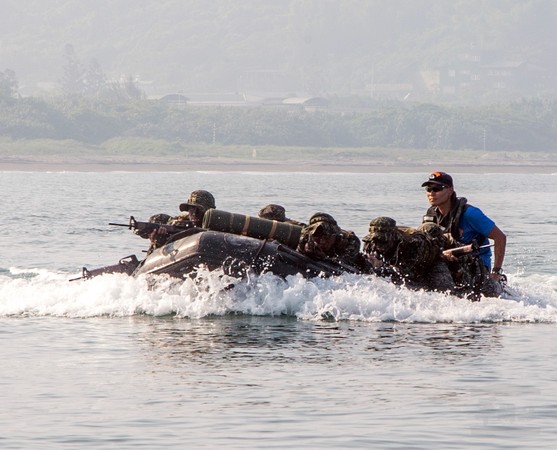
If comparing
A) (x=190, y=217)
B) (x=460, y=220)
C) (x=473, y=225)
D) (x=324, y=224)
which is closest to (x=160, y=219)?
(x=190, y=217)

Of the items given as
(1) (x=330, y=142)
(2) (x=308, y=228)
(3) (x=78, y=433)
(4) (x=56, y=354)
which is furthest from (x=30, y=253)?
(1) (x=330, y=142)

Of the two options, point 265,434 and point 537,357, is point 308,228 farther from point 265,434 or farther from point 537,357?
point 265,434

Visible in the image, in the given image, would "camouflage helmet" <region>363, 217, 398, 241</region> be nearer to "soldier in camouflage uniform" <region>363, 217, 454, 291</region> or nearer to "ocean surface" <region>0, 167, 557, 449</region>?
"soldier in camouflage uniform" <region>363, 217, 454, 291</region>

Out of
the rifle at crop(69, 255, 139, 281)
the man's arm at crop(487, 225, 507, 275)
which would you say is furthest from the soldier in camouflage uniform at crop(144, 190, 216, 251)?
the man's arm at crop(487, 225, 507, 275)

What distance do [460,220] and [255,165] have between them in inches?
4460

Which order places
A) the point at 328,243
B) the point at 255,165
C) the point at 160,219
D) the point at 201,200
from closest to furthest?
the point at 328,243, the point at 201,200, the point at 160,219, the point at 255,165

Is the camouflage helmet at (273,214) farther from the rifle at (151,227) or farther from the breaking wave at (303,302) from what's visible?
the breaking wave at (303,302)

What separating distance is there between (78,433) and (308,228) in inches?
304

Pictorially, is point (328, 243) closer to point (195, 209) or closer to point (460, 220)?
point (460, 220)

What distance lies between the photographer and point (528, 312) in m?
20.0

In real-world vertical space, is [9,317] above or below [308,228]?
below

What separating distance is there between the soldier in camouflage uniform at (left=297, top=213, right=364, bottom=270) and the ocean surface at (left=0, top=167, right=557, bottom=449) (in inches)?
13.2

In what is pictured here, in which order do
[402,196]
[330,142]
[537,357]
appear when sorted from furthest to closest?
[330,142] → [402,196] → [537,357]

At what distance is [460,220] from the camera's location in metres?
19.2
